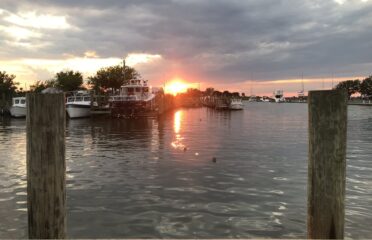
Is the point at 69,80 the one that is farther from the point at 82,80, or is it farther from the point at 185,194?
the point at 185,194

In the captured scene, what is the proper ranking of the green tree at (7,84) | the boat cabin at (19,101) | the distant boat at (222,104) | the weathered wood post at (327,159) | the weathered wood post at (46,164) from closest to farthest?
1. the weathered wood post at (46,164)
2. the weathered wood post at (327,159)
3. the boat cabin at (19,101)
4. the green tree at (7,84)
5. the distant boat at (222,104)

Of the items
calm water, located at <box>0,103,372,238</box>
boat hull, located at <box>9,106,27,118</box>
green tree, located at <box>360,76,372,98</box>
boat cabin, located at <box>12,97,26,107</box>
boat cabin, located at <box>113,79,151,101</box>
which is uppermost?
green tree, located at <box>360,76,372,98</box>

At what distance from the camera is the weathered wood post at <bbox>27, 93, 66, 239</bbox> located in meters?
5.07

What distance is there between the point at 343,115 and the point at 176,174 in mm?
11140

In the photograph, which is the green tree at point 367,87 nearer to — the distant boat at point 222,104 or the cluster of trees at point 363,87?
the cluster of trees at point 363,87

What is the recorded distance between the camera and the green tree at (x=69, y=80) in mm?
98000

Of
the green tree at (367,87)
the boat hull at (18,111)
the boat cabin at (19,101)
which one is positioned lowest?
the boat hull at (18,111)

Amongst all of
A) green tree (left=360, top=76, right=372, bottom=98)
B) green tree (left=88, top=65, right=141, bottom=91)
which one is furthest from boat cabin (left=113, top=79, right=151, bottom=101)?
green tree (left=360, top=76, right=372, bottom=98)

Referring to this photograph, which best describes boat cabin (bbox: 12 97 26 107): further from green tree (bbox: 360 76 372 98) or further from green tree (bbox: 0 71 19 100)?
green tree (bbox: 360 76 372 98)

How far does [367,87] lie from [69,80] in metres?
138

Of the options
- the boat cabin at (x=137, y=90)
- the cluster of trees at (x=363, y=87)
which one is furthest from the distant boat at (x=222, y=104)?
the cluster of trees at (x=363, y=87)

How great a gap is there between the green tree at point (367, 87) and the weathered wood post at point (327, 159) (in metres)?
193

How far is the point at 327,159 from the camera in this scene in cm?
526

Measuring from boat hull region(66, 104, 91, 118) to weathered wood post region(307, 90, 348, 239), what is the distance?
54.8m
